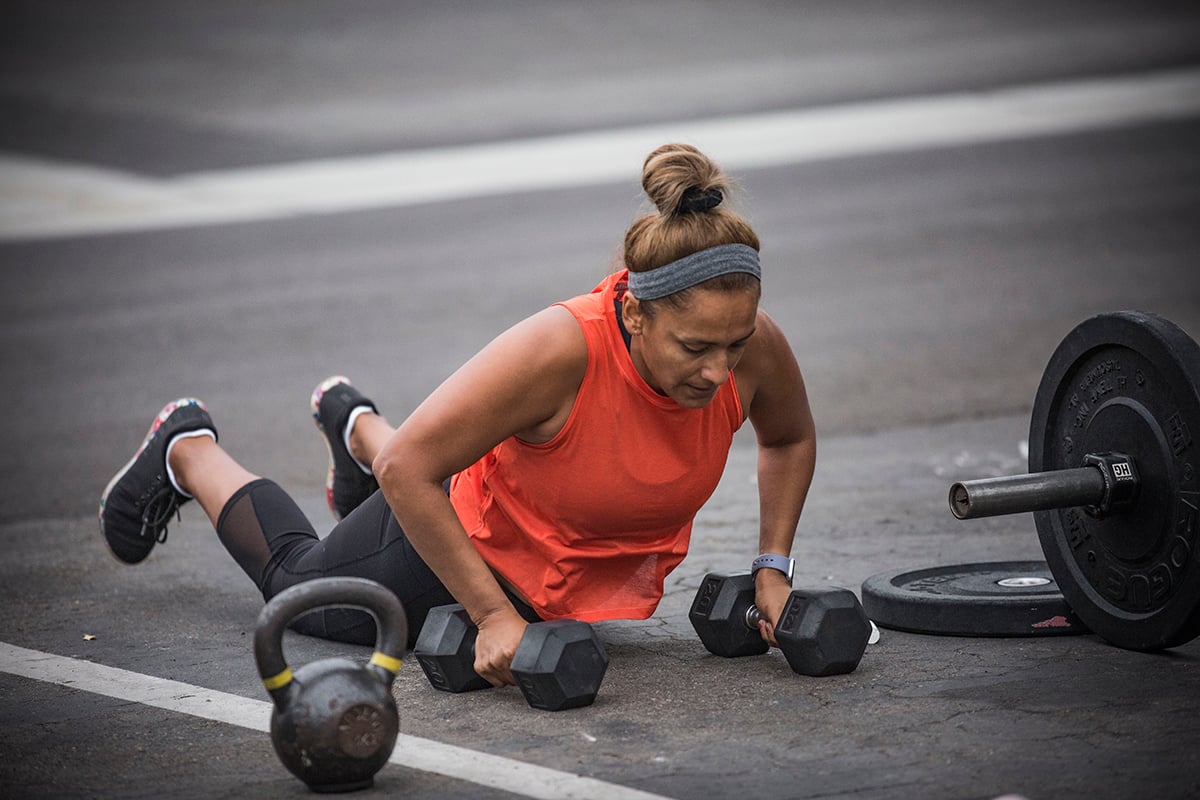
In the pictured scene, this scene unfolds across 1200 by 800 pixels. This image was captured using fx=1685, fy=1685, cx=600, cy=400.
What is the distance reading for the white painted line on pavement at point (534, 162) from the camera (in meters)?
12.7

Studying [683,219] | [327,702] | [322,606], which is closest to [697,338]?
[683,219]

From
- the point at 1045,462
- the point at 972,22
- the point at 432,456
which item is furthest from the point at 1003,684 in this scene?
the point at 972,22

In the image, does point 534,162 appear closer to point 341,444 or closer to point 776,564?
point 341,444

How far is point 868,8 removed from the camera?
903 inches

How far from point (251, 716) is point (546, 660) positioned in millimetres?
734

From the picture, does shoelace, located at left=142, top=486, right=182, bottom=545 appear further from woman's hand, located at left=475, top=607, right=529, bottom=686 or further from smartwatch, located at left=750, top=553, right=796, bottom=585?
smartwatch, located at left=750, top=553, right=796, bottom=585

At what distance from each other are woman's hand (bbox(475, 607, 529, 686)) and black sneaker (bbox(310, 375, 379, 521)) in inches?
55.7

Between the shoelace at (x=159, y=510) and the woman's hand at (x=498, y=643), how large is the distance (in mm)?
1444

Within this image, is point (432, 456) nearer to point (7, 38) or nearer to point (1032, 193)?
point (1032, 193)

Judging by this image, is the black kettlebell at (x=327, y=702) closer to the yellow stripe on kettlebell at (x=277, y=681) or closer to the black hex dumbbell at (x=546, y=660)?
the yellow stripe on kettlebell at (x=277, y=681)

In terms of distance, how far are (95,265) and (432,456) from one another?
309 inches

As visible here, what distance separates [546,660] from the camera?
387 cm

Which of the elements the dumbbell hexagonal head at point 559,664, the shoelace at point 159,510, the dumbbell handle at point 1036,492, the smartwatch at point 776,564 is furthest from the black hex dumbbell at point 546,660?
the shoelace at point 159,510

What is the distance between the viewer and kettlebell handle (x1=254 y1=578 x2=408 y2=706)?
336 cm
